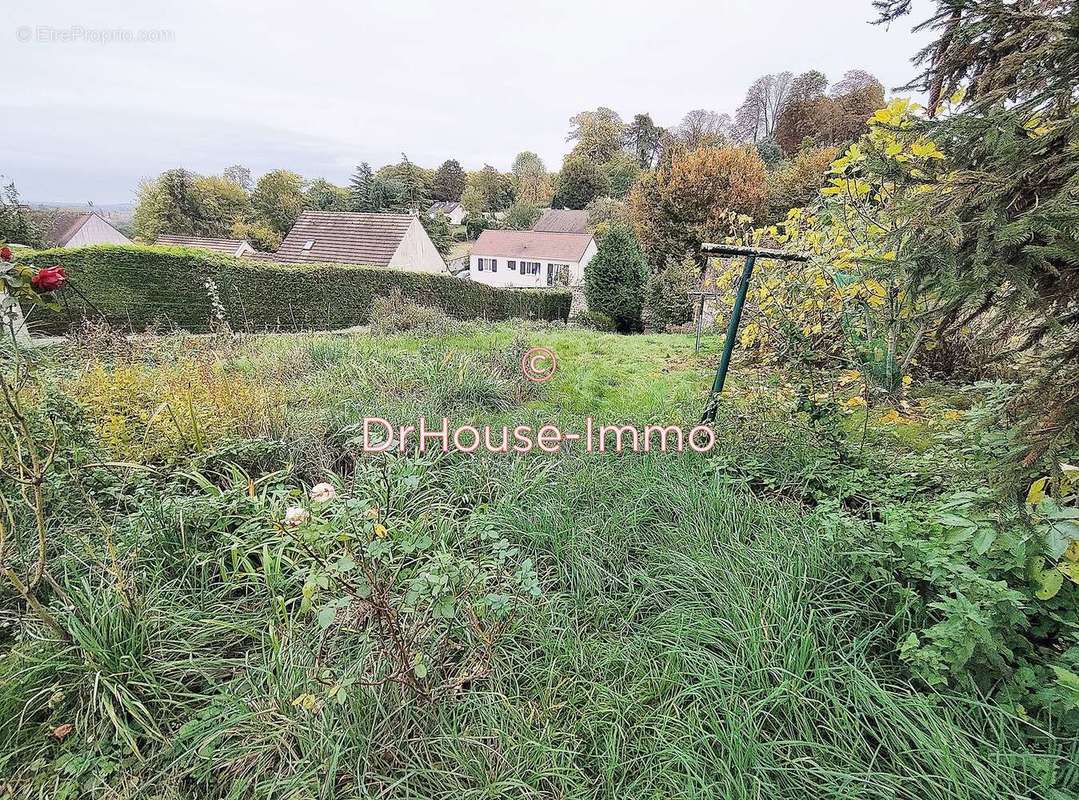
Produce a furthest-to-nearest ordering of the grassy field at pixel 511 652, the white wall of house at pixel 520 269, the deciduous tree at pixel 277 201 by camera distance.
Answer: the deciduous tree at pixel 277 201
the white wall of house at pixel 520 269
the grassy field at pixel 511 652

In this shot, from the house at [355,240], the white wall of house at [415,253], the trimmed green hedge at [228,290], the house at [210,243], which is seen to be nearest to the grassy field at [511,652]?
the trimmed green hedge at [228,290]

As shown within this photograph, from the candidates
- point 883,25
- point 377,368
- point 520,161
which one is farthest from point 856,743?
point 520,161

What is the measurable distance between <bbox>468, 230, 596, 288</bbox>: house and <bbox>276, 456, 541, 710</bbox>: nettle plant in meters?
26.6

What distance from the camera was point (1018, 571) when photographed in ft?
4.48

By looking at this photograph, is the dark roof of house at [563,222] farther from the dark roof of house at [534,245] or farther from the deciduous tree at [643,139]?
the deciduous tree at [643,139]

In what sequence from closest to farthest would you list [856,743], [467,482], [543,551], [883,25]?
[856,743] < [883,25] < [543,551] < [467,482]

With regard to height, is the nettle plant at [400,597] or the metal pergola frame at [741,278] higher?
the metal pergola frame at [741,278]

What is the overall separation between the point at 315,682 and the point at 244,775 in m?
0.27

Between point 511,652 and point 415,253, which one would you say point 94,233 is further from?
point 511,652

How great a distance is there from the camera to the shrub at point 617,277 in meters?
14.4

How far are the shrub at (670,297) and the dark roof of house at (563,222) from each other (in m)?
21.3

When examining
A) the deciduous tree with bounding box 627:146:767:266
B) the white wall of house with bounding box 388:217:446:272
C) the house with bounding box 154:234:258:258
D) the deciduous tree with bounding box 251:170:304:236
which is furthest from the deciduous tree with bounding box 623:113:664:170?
the house with bounding box 154:234:258:258

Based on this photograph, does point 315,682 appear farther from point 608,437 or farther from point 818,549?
point 608,437

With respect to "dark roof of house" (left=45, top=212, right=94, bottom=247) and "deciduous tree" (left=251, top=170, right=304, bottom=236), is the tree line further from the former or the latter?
"dark roof of house" (left=45, top=212, right=94, bottom=247)
